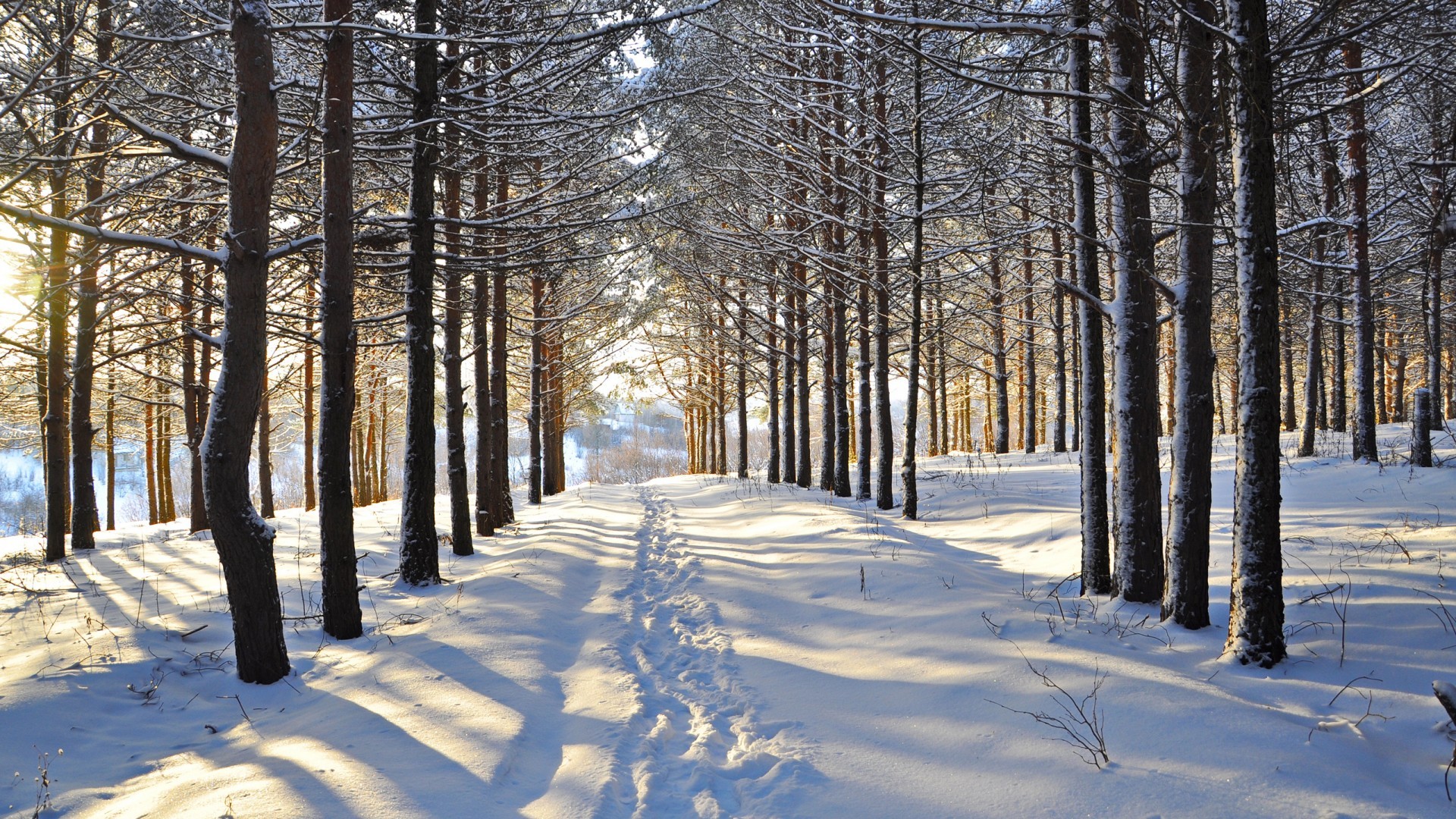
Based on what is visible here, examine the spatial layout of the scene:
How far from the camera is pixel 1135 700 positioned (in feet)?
12.3

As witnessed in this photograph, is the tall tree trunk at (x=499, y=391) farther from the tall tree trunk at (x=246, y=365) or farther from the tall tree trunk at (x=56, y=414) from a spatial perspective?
the tall tree trunk at (x=246, y=365)

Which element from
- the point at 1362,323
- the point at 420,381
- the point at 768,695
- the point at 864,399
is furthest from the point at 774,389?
the point at 768,695

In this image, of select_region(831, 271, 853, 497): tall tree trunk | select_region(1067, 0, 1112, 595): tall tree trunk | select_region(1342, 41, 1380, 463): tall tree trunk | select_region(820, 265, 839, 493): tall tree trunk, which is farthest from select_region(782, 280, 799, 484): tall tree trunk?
select_region(1342, 41, 1380, 463): tall tree trunk

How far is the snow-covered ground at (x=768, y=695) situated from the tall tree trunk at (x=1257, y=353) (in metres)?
0.40

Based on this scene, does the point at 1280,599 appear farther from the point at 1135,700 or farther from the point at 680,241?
the point at 680,241

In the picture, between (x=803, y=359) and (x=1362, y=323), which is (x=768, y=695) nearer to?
(x=803, y=359)

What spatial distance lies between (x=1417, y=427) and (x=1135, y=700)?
10072 millimetres

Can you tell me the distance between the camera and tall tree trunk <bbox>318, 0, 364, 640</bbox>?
5.86 meters

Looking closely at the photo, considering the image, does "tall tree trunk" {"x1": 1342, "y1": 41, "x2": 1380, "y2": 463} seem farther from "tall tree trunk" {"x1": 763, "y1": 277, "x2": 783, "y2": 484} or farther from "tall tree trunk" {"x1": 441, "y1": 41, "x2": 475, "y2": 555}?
"tall tree trunk" {"x1": 441, "y1": 41, "x2": 475, "y2": 555}

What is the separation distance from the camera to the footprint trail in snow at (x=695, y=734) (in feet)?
11.0

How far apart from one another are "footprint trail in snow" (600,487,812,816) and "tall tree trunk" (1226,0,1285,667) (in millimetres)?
2817

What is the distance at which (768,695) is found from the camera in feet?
15.0

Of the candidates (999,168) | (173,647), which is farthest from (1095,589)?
(173,647)

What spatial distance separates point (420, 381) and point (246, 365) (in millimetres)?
2904
